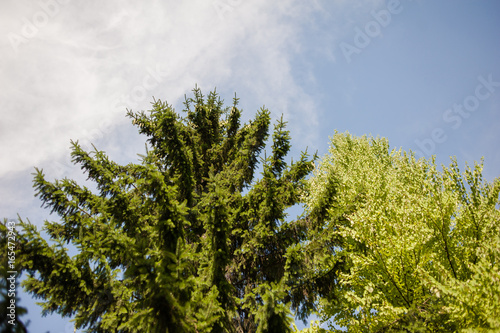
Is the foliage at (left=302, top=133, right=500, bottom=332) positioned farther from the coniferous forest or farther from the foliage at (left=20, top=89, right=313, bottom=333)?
the foliage at (left=20, top=89, right=313, bottom=333)

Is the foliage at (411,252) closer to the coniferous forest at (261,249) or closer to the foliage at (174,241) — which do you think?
the coniferous forest at (261,249)

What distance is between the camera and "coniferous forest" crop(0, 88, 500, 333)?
4.89 metres

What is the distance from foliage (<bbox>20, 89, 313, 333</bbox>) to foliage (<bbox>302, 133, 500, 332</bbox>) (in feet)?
4.60

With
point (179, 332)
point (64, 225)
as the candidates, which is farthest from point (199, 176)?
point (179, 332)

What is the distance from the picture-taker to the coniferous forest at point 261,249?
4.89 meters

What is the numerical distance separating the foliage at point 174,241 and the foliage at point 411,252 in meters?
1.40

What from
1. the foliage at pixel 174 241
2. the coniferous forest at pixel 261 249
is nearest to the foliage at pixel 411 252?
the coniferous forest at pixel 261 249

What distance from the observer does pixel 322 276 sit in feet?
23.8

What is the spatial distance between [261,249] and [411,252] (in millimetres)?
4028

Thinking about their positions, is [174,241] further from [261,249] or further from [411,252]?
[411,252]

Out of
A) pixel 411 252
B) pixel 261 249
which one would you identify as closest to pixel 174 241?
pixel 261 249

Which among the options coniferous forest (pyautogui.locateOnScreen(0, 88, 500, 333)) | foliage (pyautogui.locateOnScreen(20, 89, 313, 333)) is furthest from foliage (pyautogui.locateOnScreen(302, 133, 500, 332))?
foliage (pyautogui.locateOnScreen(20, 89, 313, 333))

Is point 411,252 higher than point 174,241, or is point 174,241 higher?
point 174,241

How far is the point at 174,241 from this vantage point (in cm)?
522
